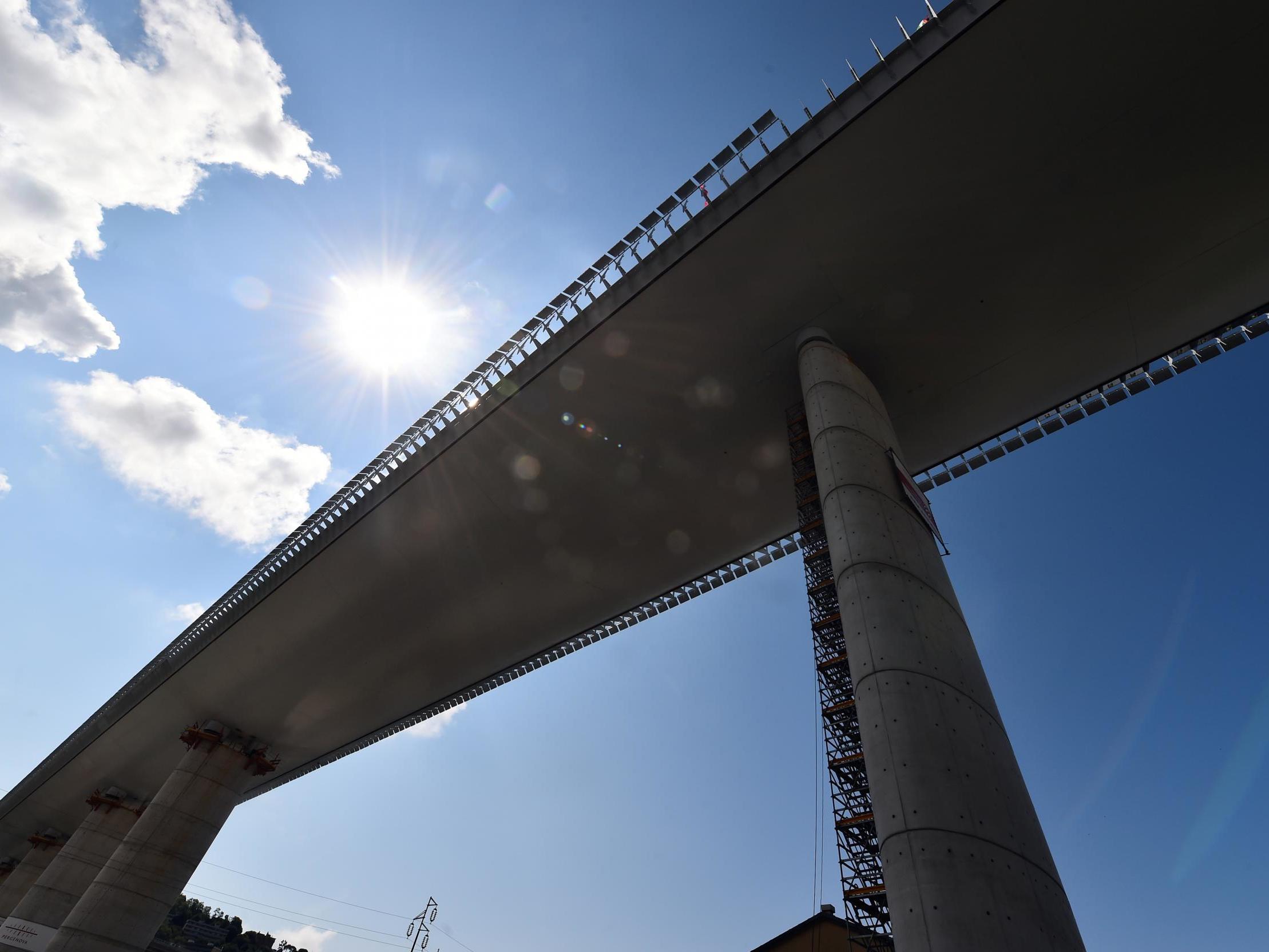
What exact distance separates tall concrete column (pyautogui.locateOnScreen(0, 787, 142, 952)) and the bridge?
12.0 m

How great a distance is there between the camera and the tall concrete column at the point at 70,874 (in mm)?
32562

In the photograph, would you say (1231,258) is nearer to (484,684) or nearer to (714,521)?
(714,521)

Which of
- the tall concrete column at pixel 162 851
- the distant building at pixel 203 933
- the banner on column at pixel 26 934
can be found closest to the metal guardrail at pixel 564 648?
the tall concrete column at pixel 162 851

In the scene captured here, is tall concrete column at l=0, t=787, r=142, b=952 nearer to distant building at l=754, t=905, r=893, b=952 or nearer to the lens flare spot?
the lens flare spot

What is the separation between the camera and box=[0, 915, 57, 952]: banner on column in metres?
32.0

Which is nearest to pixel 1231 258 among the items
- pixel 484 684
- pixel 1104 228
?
pixel 1104 228

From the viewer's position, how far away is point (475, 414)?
21328 millimetres

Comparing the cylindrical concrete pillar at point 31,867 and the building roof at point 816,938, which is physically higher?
the cylindrical concrete pillar at point 31,867

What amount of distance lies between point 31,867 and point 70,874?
14567 mm

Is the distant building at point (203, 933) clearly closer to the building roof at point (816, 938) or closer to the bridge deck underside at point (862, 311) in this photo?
the bridge deck underside at point (862, 311)

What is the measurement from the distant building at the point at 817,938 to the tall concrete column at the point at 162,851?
25.5 m

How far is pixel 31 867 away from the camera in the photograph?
1735 inches

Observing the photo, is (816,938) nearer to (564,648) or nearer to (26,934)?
(564,648)

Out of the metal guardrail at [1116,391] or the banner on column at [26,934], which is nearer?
the metal guardrail at [1116,391]
